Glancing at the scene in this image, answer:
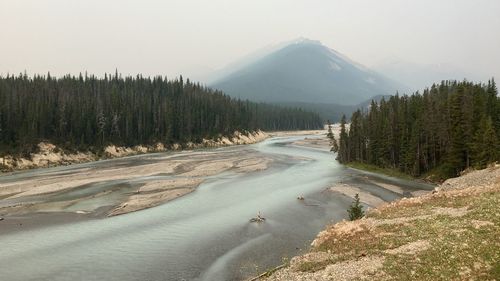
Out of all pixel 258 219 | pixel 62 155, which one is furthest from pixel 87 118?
pixel 258 219

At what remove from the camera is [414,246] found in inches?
1015

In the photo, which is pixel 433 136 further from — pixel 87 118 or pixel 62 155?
pixel 87 118

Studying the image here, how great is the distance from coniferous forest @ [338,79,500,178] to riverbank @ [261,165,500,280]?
4073 cm

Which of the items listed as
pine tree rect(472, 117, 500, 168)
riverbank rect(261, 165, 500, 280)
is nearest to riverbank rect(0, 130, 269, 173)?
riverbank rect(261, 165, 500, 280)

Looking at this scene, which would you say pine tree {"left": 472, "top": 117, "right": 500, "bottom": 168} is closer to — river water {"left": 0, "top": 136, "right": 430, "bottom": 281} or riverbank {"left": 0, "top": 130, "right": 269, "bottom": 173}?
river water {"left": 0, "top": 136, "right": 430, "bottom": 281}

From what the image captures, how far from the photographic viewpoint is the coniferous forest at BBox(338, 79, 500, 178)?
73.1m

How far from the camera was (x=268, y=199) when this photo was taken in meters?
58.9

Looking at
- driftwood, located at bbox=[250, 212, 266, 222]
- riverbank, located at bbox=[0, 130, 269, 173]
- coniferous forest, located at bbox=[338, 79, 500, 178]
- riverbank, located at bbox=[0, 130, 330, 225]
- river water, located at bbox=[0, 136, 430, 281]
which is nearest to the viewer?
river water, located at bbox=[0, 136, 430, 281]

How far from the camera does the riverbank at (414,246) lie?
72.0 ft

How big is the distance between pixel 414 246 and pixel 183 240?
21.7m

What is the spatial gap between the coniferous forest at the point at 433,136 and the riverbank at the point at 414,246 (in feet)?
134

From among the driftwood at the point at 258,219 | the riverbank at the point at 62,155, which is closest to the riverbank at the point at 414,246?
the driftwood at the point at 258,219

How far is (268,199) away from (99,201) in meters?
24.2

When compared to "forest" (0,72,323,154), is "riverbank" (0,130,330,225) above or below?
below
